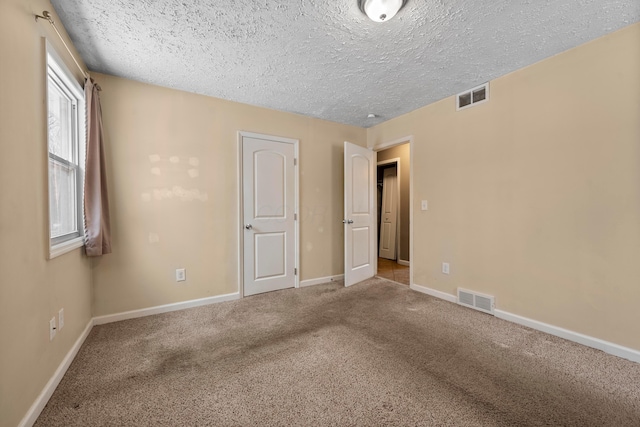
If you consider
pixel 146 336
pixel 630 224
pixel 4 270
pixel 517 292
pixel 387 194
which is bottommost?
pixel 146 336

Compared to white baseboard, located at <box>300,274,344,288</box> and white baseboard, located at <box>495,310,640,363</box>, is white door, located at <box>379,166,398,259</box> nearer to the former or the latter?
white baseboard, located at <box>300,274,344,288</box>

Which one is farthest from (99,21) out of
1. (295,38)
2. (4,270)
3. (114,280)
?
(114,280)

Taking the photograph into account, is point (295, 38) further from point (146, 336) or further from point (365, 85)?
point (146, 336)

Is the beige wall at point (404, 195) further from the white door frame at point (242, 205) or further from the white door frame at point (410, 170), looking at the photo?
the white door frame at point (242, 205)

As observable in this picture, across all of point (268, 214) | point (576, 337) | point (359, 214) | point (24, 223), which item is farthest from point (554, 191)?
point (24, 223)

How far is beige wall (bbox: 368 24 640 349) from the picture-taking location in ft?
6.28

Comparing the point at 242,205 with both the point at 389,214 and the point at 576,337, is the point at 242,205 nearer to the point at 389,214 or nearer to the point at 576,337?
the point at 576,337

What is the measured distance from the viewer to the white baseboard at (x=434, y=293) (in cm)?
306

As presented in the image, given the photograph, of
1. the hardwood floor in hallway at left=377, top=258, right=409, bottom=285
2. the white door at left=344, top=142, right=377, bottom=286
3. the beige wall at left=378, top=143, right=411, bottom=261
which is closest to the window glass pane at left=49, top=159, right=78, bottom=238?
the white door at left=344, top=142, right=377, bottom=286

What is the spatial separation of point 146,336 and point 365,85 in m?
3.16

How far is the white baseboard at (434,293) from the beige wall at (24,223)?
11.4ft

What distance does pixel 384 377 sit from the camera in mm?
1678

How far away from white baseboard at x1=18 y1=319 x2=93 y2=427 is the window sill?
0.72 m

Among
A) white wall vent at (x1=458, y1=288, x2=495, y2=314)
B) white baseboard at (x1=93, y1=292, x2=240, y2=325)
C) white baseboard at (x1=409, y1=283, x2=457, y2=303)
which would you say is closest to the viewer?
white baseboard at (x1=93, y1=292, x2=240, y2=325)
